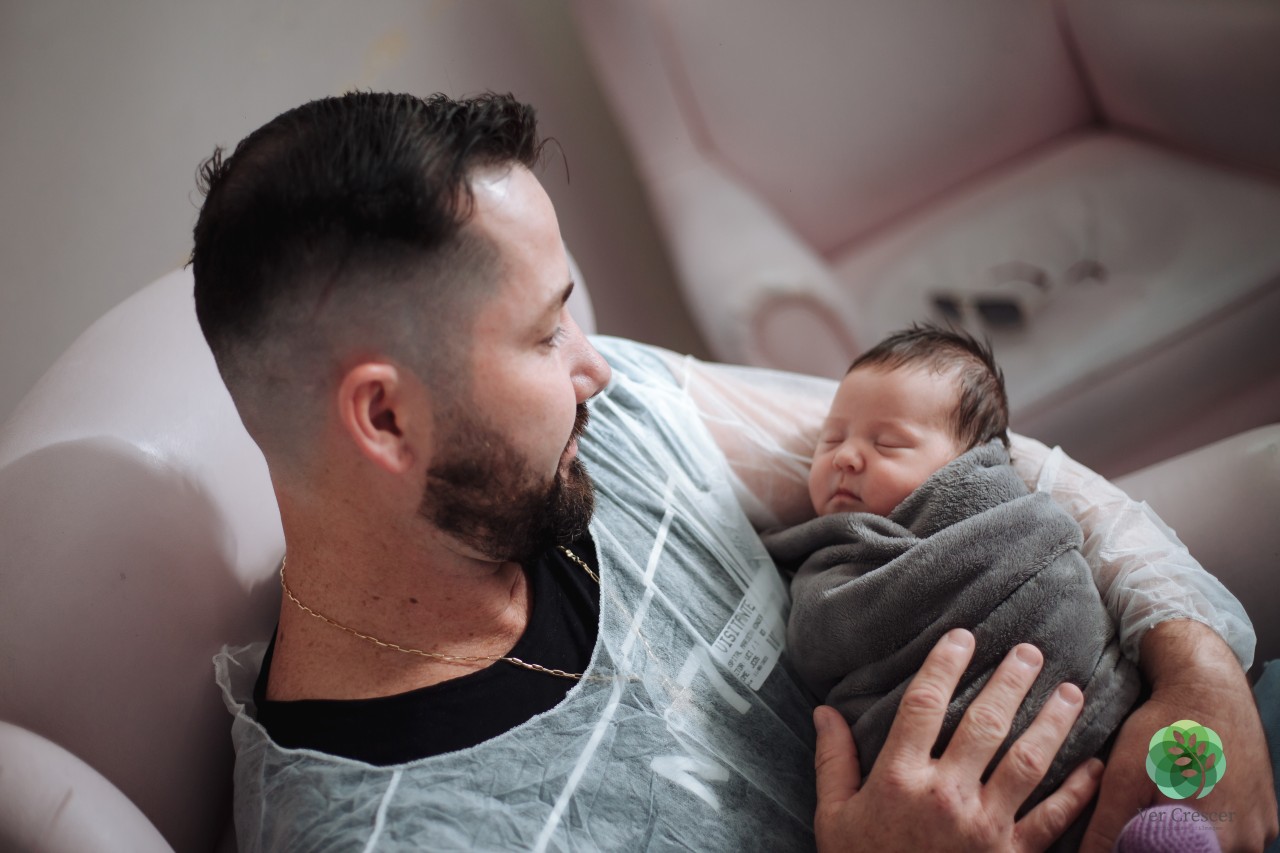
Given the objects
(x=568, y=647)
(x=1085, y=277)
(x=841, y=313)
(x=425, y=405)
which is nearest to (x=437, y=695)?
(x=568, y=647)

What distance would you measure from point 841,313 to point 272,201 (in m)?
1.24

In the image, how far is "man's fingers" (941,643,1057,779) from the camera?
0.98m

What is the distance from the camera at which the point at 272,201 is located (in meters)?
0.88

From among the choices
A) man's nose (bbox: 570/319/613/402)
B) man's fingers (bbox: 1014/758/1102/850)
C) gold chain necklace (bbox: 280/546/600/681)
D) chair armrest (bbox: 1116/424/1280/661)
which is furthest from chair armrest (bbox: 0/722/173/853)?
chair armrest (bbox: 1116/424/1280/661)

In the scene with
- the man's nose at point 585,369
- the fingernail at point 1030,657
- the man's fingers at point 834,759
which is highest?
the man's nose at point 585,369

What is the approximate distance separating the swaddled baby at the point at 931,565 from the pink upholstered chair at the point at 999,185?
64 centimetres

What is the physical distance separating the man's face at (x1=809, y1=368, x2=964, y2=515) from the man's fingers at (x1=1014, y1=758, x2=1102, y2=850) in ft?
1.18

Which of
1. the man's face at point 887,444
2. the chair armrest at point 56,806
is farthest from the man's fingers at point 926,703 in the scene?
the chair armrest at point 56,806

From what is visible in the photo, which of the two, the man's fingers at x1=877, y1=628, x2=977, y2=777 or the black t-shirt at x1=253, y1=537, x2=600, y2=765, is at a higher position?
the black t-shirt at x1=253, y1=537, x2=600, y2=765

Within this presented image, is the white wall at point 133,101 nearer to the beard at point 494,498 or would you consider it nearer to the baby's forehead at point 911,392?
the beard at point 494,498

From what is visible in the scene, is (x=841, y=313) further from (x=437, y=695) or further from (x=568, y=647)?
(x=437, y=695)

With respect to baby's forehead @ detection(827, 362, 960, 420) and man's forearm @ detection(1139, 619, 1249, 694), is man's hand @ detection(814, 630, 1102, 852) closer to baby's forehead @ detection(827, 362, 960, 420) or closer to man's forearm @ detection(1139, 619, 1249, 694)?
man's forearm @ detection(1139, 619, 1249, 694)

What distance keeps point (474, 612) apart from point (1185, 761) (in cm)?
70

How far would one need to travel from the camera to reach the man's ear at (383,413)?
91 cm
